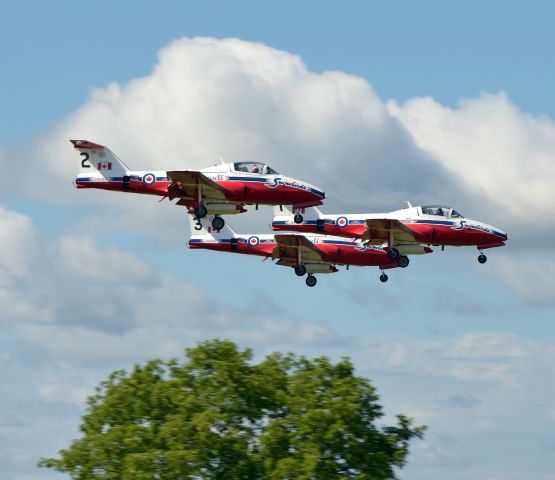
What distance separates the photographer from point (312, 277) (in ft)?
364

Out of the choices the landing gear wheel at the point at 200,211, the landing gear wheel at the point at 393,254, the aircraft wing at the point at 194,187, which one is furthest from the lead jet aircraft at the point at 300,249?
the landing gear wheel at the point at 200,211

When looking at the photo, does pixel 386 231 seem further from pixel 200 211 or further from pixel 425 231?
pixel 200 211

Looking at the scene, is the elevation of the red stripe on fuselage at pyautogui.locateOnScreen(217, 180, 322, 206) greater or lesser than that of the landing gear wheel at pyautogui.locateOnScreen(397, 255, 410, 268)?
greater

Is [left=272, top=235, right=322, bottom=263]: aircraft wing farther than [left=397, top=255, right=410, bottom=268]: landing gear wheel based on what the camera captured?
Yes

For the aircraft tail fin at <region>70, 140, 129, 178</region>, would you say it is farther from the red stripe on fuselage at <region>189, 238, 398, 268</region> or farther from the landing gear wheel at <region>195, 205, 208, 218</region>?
the red stripe on fuselage at <region>189, 238, 398, 268</region>

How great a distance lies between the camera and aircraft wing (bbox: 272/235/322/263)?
108 metres

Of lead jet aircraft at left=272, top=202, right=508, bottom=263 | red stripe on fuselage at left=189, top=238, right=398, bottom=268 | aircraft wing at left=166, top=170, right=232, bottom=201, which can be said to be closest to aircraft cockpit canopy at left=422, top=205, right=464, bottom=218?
lead jet aircraft at left=272, top=202, right=508, bottom=263

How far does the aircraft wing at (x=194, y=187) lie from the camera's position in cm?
9262

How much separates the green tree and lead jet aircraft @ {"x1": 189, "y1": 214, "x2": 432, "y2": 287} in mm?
19454

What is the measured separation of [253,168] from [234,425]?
58.0ft

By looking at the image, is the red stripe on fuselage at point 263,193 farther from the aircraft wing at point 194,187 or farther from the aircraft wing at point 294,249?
the aircraft wing at point 294,249

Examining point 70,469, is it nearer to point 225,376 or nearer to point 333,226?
point 225,376

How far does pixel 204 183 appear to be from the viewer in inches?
3664

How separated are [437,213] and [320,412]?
2537 cm
